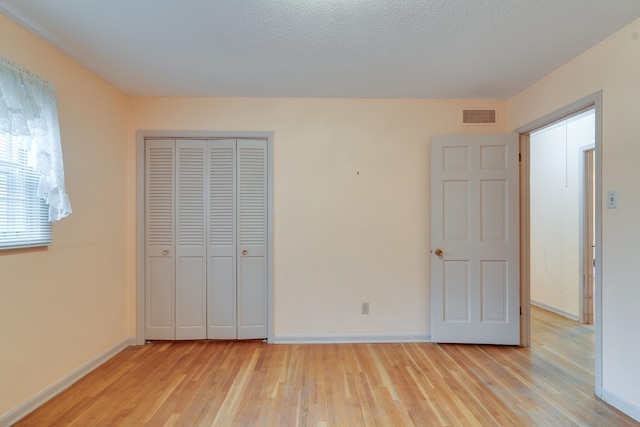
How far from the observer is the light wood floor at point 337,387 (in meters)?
1.94

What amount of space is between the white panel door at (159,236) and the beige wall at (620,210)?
358 centimetres

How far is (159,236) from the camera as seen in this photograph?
312 centimetres

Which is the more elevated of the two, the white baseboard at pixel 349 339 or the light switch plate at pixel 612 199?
the light switch plate at pixel 612 199

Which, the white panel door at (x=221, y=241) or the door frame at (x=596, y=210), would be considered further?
the white panel door at (x=221, y=241)

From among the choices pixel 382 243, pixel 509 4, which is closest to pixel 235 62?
pixel 509 4

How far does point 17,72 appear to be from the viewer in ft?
6.08

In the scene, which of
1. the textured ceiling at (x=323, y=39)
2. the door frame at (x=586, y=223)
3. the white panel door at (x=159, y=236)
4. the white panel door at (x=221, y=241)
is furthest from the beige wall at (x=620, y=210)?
the white panel door at (x=159, y=236)

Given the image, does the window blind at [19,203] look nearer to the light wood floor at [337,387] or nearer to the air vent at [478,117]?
the light wood floor at [337,387]

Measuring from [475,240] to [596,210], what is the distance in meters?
1.00

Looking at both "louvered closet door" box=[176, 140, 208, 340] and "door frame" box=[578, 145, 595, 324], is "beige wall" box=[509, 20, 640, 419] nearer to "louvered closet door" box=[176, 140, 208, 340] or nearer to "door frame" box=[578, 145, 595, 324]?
"door frame" box=[578, 145, 595, 324]

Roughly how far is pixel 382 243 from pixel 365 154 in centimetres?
93

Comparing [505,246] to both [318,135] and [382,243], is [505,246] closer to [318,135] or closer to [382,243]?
[382,243]

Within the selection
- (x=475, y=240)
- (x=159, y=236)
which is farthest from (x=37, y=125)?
(x=475, y=240)

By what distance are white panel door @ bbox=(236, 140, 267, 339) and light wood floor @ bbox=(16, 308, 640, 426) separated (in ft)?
0.78
